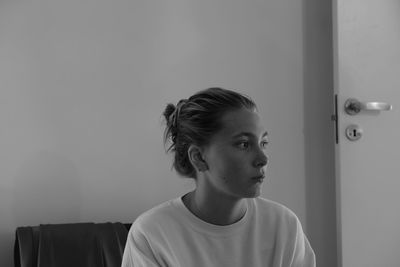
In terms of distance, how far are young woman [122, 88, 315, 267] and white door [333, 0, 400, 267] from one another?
86 centimetres

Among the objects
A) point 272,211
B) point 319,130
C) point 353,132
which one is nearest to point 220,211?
point 272,211

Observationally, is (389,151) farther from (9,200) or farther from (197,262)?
(9,200)

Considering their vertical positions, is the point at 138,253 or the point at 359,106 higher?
the point at 359,106

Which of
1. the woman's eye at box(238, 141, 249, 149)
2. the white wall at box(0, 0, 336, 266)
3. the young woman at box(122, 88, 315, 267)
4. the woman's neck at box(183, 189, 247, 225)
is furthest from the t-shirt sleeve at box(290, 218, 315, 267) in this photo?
the white wall at box(0, 0, 336, 266)

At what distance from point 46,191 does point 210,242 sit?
2.61ft

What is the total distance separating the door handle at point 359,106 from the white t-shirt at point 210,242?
91cm

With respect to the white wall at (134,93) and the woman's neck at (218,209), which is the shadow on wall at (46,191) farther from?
the woman's neck at (218,209)

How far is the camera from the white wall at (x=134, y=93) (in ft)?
6.35

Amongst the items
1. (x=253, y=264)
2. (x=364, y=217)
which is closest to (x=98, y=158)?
(x=253, y=264)

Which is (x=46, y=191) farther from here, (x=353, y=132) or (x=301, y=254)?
(x=353, y=132)

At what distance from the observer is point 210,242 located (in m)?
1.36

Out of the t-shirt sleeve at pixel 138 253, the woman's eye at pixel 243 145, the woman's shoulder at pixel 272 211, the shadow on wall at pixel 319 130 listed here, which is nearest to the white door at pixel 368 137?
the shadow on wall at pixel 319 130

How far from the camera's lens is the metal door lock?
7.34 ft

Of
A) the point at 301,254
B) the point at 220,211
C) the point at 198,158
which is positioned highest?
the point at 198,158
